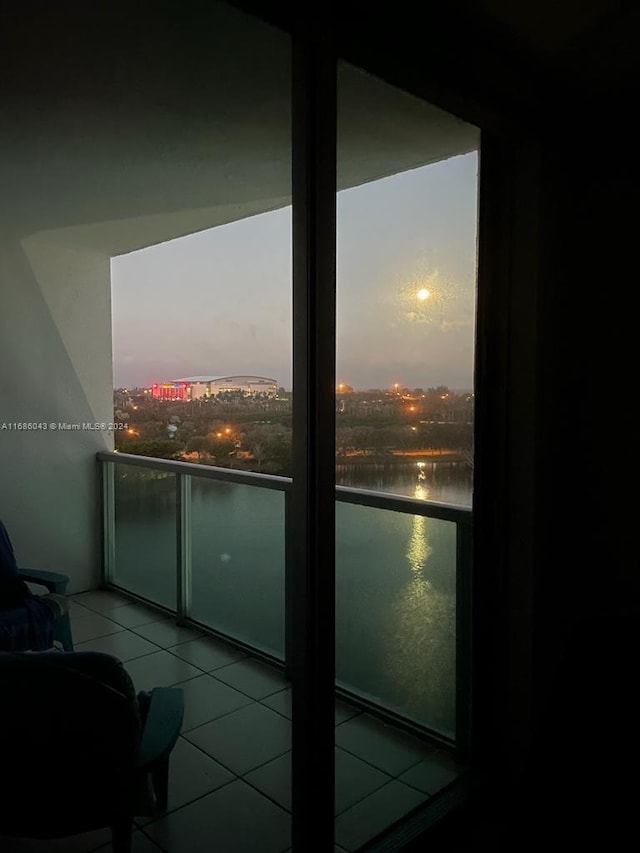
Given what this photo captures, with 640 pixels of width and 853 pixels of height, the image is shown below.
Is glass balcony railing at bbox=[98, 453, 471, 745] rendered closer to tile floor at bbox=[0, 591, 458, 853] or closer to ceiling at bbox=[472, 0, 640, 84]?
tile floor at bbox=[0, 591, 458, 853]

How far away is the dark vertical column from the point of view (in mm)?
1319

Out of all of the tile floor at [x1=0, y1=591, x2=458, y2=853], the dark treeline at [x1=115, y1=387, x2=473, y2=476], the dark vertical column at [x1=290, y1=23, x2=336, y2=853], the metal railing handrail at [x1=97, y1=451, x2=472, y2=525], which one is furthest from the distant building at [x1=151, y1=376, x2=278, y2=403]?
the tile floor at [x1=0, y1=591, x2=458, y2=853]

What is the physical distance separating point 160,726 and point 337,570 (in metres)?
0.81

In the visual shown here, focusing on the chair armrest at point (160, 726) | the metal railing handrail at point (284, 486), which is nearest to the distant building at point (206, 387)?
the metal railing handrail at point (284, 486)

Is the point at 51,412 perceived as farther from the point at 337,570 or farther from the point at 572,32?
the point at 572,32

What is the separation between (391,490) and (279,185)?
163 cm

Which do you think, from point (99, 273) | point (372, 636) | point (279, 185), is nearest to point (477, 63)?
point (279, 185)

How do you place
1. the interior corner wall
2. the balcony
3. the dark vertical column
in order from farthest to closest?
the interior corner wall, the balcony, the dark vertical column

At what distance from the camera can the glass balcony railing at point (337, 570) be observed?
2.16 meters

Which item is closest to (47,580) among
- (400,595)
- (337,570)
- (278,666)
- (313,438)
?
(278,666)

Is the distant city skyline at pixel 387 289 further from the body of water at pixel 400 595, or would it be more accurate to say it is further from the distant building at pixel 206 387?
the body of water at pixel 400 595

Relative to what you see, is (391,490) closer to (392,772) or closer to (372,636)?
(372,636)

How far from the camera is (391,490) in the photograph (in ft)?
7.18

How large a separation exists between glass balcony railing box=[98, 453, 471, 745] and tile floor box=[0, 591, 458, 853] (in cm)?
14
